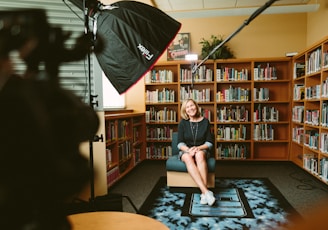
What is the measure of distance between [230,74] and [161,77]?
132 centimetres

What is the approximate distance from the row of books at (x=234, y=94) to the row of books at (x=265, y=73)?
0.32m

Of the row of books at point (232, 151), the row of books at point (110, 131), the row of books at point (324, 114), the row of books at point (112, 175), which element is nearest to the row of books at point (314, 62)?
the row of books at point (324, 114)

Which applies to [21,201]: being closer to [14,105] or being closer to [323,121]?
[14,105]

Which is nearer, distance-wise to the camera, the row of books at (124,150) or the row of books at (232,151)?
the row of books at (124,150)

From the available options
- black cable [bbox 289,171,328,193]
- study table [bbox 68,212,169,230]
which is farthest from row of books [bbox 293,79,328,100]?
study table [bbox 68,212,169,230]

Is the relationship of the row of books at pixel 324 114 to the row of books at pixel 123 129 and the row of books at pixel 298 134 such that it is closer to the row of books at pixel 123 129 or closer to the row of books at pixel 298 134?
the row of books at pixel 298 134

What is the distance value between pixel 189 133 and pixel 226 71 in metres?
1.96

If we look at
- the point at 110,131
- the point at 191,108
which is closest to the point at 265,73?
the point at 191,108

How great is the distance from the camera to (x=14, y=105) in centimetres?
18

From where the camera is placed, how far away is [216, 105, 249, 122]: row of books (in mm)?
4797

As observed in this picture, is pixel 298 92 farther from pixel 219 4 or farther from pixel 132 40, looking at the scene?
pixel 132 40

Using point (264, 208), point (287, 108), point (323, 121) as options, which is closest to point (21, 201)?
point (264, 208)

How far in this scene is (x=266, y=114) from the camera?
187 inches

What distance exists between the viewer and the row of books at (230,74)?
4.77 meters
